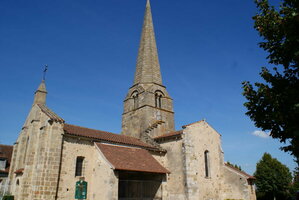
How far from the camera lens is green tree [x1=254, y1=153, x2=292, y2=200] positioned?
94.2 feet

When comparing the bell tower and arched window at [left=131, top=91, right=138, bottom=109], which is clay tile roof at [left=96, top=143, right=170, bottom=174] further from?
arched window at [left=131, top=91, right=138, bottom=109]

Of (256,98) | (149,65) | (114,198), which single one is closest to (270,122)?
(256,98)

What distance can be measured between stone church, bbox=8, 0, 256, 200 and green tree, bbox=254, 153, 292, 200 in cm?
886

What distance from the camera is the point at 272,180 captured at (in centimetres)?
2917

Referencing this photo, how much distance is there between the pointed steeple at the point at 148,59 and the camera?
94.2 ft

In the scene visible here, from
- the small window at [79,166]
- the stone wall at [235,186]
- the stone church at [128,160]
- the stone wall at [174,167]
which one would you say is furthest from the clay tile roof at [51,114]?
the stone wall at [235,186]

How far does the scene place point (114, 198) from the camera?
49.8ft

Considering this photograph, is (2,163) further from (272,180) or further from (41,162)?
(272,180)

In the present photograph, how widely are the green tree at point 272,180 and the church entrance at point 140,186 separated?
56.5 feet

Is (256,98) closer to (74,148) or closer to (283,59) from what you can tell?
(283,59)

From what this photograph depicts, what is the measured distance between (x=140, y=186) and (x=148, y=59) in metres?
16.2

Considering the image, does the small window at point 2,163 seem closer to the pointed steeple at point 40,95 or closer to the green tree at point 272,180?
the pointed steeple at point 40,95

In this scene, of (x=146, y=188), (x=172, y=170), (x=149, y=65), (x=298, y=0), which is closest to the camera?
(x=298, y=0)

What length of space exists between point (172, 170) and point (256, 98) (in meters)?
13.2
